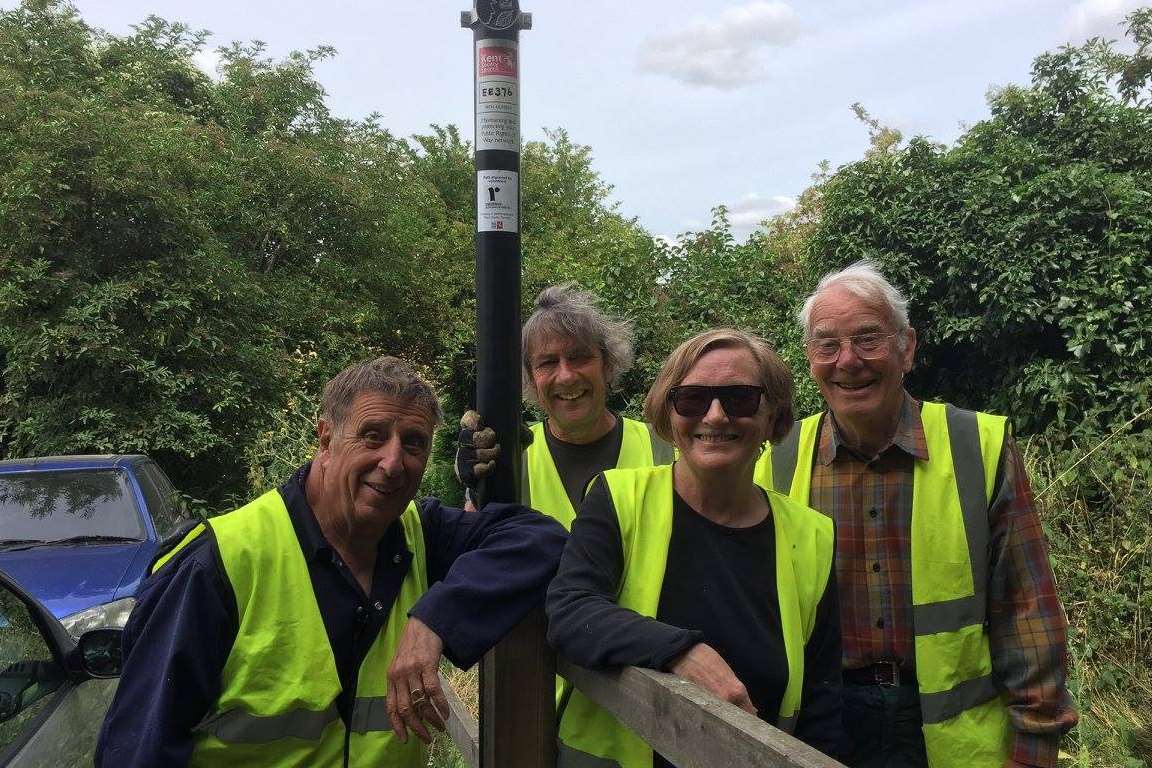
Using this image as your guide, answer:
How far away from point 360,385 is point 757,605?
1001mm

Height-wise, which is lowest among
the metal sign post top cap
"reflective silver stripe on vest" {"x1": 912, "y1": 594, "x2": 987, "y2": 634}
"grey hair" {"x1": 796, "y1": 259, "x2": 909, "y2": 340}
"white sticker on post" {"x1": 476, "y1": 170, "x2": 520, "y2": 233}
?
"reflective silver stripe on vest" {"x1": 912, "y1": 594, "x2": 987, "y2": 634}

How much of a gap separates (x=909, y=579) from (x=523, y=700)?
94 centimetres

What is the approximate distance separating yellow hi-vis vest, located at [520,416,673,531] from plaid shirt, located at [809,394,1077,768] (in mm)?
698

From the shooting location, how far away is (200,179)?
1192 centimetres

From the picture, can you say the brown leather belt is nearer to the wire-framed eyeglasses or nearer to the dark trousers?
the dark trousers

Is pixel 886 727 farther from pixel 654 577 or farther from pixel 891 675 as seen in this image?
pixel 654 577

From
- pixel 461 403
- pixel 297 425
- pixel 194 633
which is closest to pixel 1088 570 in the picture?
pixel 194 633

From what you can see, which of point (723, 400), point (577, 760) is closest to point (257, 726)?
point (577, 760)

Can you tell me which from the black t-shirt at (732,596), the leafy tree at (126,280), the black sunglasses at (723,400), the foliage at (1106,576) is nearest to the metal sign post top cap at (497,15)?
the black sunglasses at (723,400)

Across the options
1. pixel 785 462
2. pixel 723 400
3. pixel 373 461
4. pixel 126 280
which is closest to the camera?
pixel 723 400

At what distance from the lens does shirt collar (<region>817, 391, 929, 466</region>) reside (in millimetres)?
2225

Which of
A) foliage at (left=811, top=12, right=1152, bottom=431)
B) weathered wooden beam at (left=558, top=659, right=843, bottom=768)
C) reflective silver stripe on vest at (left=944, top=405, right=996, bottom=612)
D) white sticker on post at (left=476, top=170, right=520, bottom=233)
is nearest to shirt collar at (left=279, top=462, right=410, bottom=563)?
weathered wooden beam at (left=558, top=659, right=843, bottom=768)

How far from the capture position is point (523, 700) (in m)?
2.02

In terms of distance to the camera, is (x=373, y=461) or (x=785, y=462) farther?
(x=785, y=462)
